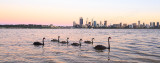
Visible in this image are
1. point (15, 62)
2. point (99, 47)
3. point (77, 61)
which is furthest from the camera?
point (99, 47)

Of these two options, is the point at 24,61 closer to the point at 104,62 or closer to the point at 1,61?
the point at 1,61

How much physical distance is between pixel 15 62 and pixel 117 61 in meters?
11.6

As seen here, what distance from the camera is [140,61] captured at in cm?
2050

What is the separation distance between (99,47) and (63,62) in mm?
12531

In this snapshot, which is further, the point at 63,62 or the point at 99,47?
the point at 99,47

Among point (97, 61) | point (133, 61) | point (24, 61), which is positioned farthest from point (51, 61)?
point (133, 61)

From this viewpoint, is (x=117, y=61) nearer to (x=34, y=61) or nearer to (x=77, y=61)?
(x=77, y=61)

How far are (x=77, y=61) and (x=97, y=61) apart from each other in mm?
2341

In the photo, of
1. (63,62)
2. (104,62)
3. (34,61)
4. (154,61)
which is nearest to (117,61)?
(104,62)

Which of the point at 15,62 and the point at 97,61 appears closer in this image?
the point at 15,62

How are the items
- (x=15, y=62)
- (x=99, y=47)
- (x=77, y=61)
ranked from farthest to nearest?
1. (x=99, y=47)
2. (x=77, y=61)
3. (x=15, y=62)

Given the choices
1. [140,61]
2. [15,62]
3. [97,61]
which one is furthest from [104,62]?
[15,62]

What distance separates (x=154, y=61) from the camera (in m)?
20.5

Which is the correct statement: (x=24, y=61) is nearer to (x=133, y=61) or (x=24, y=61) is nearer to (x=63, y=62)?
(x=63, y=62)
